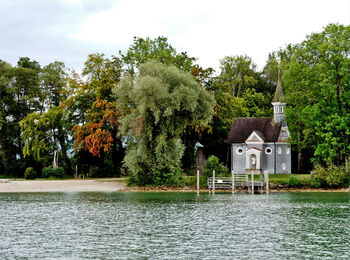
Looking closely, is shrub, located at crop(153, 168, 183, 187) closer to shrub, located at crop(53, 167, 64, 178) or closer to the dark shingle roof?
the dark shingle roof

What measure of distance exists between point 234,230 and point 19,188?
121 feet

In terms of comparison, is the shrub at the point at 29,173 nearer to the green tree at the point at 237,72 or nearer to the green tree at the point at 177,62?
the green tree at the point at 177,62

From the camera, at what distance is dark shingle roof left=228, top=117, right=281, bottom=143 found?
212 ft

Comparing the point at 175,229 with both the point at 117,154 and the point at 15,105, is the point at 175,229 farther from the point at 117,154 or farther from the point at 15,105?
the point at 15,105

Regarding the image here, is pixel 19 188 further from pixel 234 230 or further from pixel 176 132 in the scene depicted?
pixel 234 230


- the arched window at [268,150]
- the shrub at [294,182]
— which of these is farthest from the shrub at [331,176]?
the arched window at [268,150]

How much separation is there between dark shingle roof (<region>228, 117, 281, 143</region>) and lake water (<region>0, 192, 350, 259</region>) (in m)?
22.9

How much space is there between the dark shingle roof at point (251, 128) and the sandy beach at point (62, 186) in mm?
14653

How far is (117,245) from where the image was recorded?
2236 centimetres

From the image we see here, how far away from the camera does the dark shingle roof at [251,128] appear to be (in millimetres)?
64625

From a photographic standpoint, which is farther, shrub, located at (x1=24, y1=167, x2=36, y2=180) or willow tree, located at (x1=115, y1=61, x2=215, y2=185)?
shrub, located at (x1=24, y1=167, x2=36, y2=180)

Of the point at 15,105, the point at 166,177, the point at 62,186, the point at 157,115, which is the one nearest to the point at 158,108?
the point at 157,115

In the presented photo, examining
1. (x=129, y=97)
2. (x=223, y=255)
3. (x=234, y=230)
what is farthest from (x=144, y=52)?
(x=223, y=255)

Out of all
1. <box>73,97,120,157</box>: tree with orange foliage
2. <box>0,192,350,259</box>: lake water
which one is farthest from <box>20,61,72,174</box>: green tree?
<box>0,192,350,259</box>: lake water
